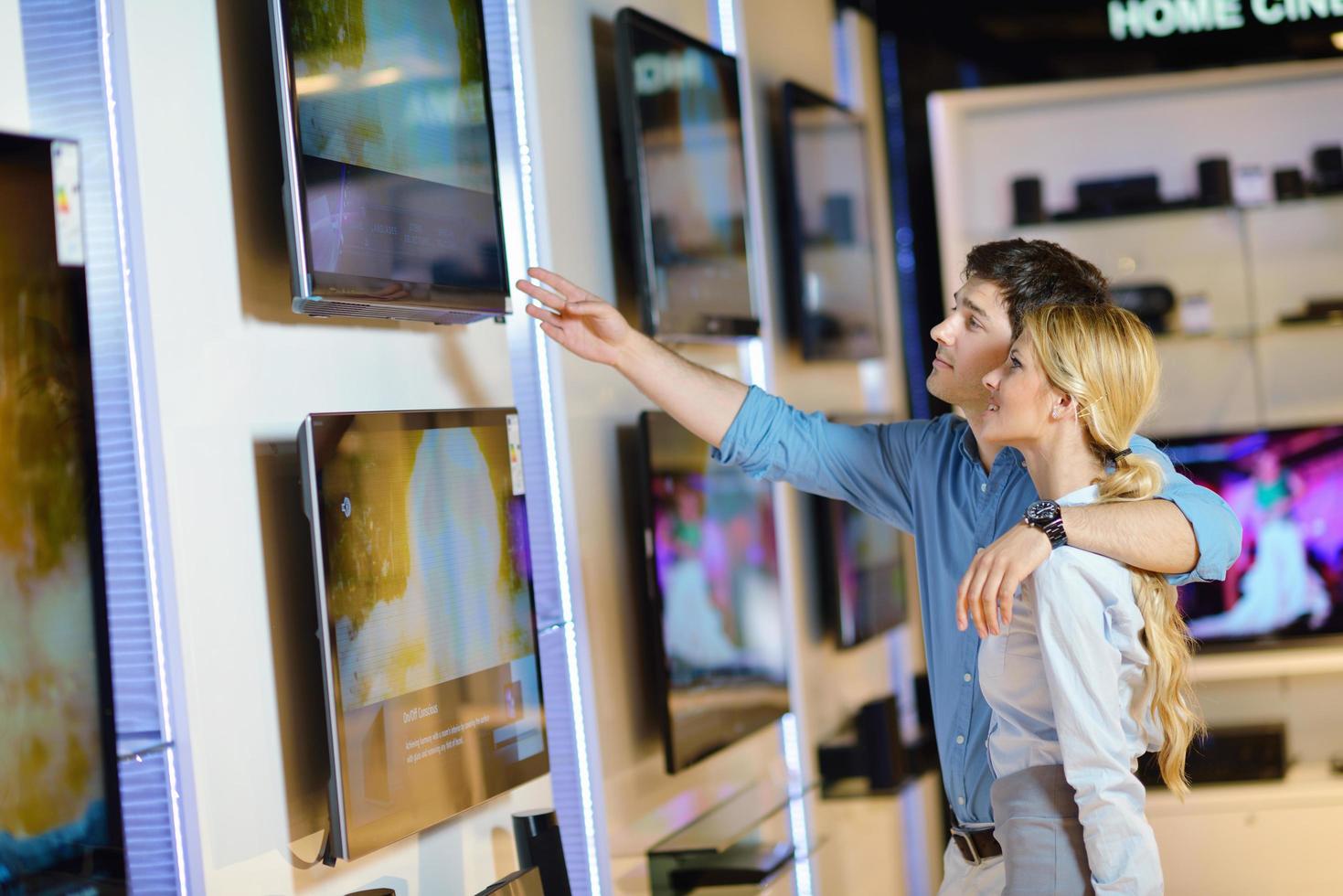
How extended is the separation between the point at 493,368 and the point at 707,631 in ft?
3.02

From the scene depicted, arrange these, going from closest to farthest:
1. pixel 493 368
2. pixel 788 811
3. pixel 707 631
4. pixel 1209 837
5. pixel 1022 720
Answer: pixel 1022 720
pixel 493 368
pixel 707 631
pixel 788 811
pixel 1209 837

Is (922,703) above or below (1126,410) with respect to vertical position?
below

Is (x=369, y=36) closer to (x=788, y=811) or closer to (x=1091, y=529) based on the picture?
(x=1091, y=529)

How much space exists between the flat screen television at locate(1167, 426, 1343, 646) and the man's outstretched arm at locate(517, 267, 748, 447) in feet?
9.22

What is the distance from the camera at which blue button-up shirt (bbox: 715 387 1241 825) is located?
2256 mm

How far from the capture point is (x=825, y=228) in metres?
4.15

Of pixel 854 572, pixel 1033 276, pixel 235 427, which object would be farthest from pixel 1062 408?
pixel 854 572

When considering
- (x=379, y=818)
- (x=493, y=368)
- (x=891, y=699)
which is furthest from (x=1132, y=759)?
(x=891, y=699)

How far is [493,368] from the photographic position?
2.36 m

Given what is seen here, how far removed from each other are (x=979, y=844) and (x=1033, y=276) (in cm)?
95

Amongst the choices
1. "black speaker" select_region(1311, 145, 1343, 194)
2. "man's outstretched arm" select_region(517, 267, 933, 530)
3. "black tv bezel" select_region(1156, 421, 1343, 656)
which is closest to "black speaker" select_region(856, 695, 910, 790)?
"black tv bezel" select_region(1156, 421, 1343, 656)

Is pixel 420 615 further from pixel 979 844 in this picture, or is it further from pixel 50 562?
pixel 979 844

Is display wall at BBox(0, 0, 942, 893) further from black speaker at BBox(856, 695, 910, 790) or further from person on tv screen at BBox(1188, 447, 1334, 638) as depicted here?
person on tv screen at BBox(1188, 447, 1334, 638)

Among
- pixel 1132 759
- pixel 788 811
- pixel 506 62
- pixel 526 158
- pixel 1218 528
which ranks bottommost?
pixel 788 811
